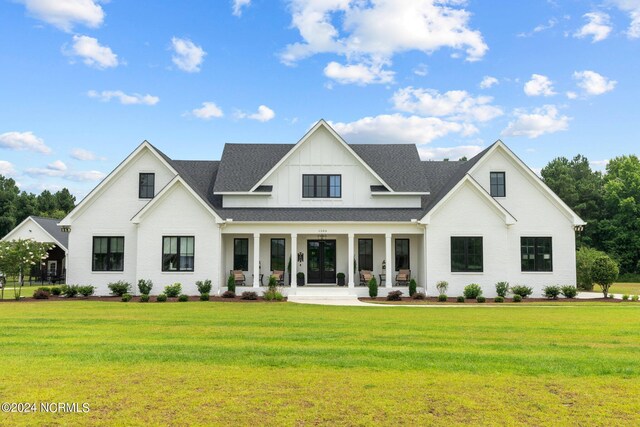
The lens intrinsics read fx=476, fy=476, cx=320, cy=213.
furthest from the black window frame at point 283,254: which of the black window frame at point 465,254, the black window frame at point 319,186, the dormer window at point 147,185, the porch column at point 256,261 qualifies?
the black window frame at point 465,254

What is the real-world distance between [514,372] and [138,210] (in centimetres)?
2227

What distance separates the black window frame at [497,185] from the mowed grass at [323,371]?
39.4ft

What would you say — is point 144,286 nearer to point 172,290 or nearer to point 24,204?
point 172,290

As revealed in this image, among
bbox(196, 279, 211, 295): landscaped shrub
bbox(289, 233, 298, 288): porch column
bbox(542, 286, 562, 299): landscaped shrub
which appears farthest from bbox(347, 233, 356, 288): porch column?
bbox(542, 286, 562, 299): landscaped shrub

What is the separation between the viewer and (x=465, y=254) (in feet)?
80.4

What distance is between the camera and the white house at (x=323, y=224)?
80.5 feet

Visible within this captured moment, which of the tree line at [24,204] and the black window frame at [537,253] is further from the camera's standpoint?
the tree line at [24,204]

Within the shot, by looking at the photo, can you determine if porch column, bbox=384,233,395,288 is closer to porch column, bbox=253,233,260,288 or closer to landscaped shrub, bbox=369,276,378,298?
landscaped shrub, bbox=369,276,378,298

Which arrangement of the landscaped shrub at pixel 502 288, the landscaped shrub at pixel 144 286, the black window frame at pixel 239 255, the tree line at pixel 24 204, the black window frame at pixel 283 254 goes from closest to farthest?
the landscaped shrub at pixel 502 288
the landscaped shrub at pixel 144 286
the black window frame at pixel 239 255
the black window frame at pixel 283 254
the tree line at pixel 24 204

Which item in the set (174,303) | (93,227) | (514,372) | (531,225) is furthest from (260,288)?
(514,372)

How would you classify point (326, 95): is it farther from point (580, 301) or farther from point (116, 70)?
point (580, 301)

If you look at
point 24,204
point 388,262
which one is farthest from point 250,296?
point 24,204

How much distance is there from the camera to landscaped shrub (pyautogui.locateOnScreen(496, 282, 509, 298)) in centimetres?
2378

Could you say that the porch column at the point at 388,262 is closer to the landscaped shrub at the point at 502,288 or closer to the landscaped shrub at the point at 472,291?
the landscaped shrub at the point at 472,291
